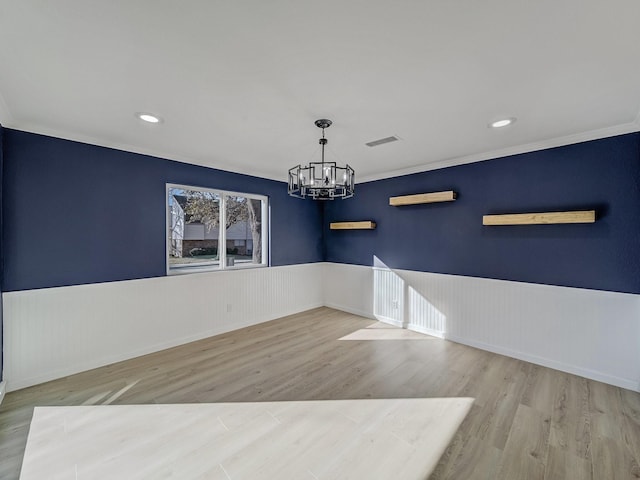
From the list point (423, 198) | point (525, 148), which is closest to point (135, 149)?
point (423, 198)

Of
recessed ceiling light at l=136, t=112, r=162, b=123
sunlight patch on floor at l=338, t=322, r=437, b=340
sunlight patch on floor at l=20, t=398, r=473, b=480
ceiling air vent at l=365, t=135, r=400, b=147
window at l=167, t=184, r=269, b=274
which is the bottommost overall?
sunlight patch on floor at l=20, t=398, r=473, b=480

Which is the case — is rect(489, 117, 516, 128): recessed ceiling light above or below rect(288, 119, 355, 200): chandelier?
above

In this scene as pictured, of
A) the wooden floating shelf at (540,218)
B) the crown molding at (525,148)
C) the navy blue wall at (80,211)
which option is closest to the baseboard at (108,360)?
the navy blue wall at (80,211)

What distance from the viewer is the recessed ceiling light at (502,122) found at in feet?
8.41

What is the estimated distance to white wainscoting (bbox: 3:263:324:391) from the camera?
2691mm

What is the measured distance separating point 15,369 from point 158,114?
9.08 ft

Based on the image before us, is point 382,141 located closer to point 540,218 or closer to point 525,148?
point 525,148

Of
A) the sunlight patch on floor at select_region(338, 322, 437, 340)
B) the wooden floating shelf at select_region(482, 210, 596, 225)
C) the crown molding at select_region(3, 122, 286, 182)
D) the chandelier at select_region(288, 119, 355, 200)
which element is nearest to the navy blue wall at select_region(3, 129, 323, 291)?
the crown molding at select_region(3, 122, 286, 182)

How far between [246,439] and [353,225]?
3638mm

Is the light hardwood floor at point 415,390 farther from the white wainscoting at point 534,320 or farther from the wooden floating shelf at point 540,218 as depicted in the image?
the wooden floating shelf at point 540,218

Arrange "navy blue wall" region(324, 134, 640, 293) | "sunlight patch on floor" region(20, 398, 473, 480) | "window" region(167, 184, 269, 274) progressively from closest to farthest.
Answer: "sunlight patch on floor" region(20, 398, 473, 480)
"navy blue wall" region(324, 134, 640, 293)
"window" region(167, 184, 269, 274)

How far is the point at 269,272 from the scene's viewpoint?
4.81 m

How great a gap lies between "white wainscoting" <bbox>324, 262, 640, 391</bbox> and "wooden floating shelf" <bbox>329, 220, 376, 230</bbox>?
0.84 meters

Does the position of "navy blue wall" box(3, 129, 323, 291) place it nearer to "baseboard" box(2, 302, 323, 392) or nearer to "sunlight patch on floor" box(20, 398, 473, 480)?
"baseboard" box(2, 302, 323, 392)
